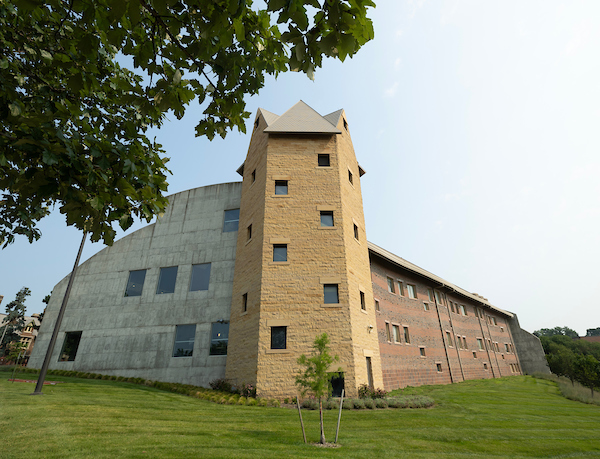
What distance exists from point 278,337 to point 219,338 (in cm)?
578

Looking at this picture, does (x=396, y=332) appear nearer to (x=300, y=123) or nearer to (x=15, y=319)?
(x=300, y=123)

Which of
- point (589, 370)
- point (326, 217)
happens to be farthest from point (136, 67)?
point (589, 370)

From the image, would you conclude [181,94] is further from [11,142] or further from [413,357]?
[413,357]

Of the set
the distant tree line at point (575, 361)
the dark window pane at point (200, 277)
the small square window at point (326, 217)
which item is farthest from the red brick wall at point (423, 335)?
the dark window pane at point (200, 277)

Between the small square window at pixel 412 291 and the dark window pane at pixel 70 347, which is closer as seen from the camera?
the dark window pane at pixel 70 347

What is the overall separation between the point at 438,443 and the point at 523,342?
184 feet

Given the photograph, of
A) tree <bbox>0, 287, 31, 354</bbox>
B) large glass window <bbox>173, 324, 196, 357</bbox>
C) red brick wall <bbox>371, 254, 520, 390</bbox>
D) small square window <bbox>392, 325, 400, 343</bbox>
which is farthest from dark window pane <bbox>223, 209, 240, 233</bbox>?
tree <bbox>0, 287, 31, 354</bbox>

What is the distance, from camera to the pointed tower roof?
2089 centimetres

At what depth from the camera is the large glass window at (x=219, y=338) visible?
19.5 m

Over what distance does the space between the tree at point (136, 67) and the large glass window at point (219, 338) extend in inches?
610

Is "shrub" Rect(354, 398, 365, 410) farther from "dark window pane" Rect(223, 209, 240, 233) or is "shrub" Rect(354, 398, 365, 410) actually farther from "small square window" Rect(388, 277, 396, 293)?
"dark window pane" Rect(223, 209, 240, 233)

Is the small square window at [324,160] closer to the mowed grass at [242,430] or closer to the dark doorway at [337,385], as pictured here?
the dark doorway at [337,385]

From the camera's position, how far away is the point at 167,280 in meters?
22.7

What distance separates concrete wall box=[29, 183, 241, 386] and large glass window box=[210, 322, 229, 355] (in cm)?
35
